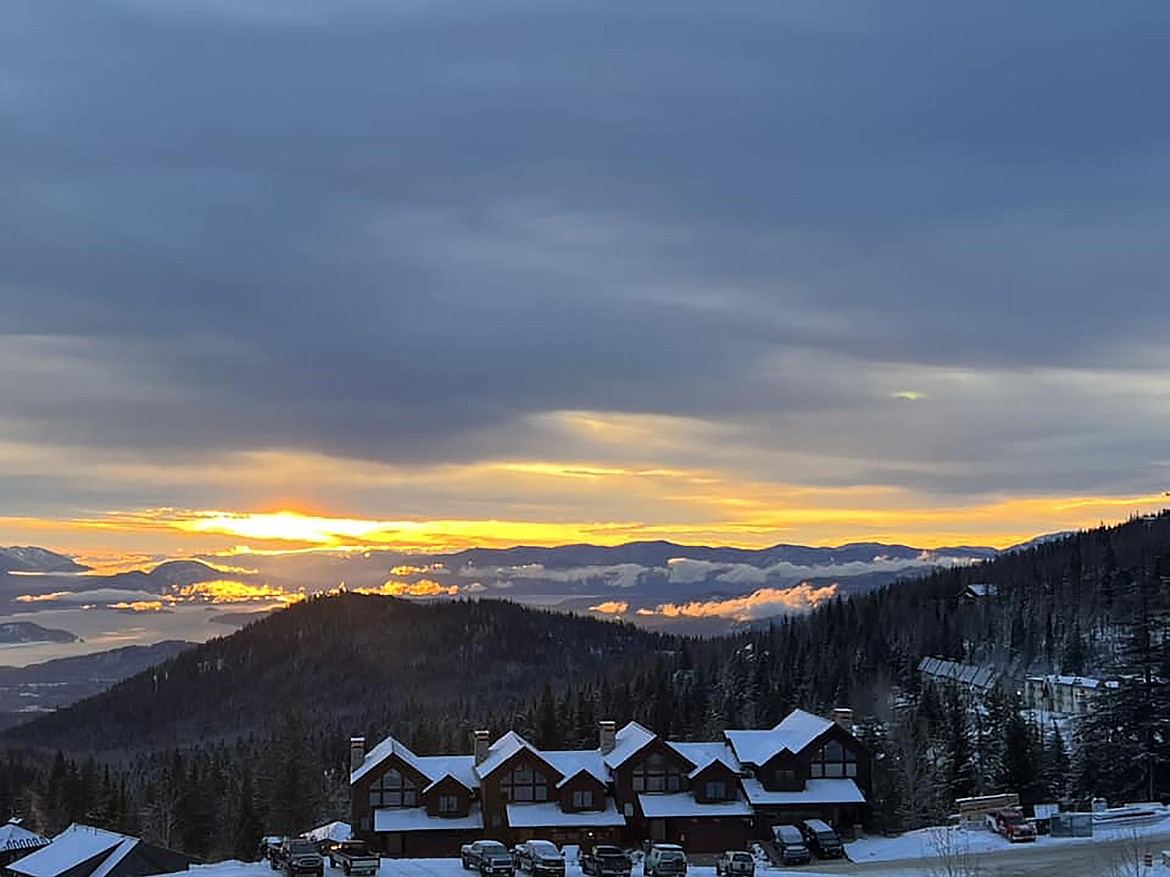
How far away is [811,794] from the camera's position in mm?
87250

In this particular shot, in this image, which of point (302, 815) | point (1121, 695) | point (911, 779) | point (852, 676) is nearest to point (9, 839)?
point (302, 815)

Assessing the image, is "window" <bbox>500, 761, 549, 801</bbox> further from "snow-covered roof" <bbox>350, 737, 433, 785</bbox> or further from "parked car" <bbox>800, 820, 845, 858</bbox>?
"parked car" <bbox>800, 820, 845, 858</bbox>

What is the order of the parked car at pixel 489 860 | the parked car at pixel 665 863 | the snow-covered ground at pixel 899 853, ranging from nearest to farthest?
the parked car at pixel 489 860 < the parked car at pixel 665 863 < the snow-covered ground at pixel 899 853

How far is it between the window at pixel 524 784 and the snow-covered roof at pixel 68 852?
23.6m

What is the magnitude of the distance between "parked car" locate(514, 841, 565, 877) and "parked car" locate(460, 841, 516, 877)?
884 millimetres

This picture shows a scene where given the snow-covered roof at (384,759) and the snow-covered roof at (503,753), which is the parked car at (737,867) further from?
the snow-covered roof at (384,759)

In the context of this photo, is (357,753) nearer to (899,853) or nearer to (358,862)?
(899,853)

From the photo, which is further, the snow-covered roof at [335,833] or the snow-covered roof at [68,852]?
the snow-covered roof at [335,833]

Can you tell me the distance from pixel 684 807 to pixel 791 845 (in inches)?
375

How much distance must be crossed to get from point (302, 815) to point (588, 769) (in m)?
34.9

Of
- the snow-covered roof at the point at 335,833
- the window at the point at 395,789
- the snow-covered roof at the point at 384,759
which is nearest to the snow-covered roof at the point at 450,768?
the snow-covered roof at the point at 384,759

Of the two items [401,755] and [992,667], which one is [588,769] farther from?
[992,667]

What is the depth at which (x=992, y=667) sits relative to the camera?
189m

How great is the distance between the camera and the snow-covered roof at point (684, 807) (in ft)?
283
